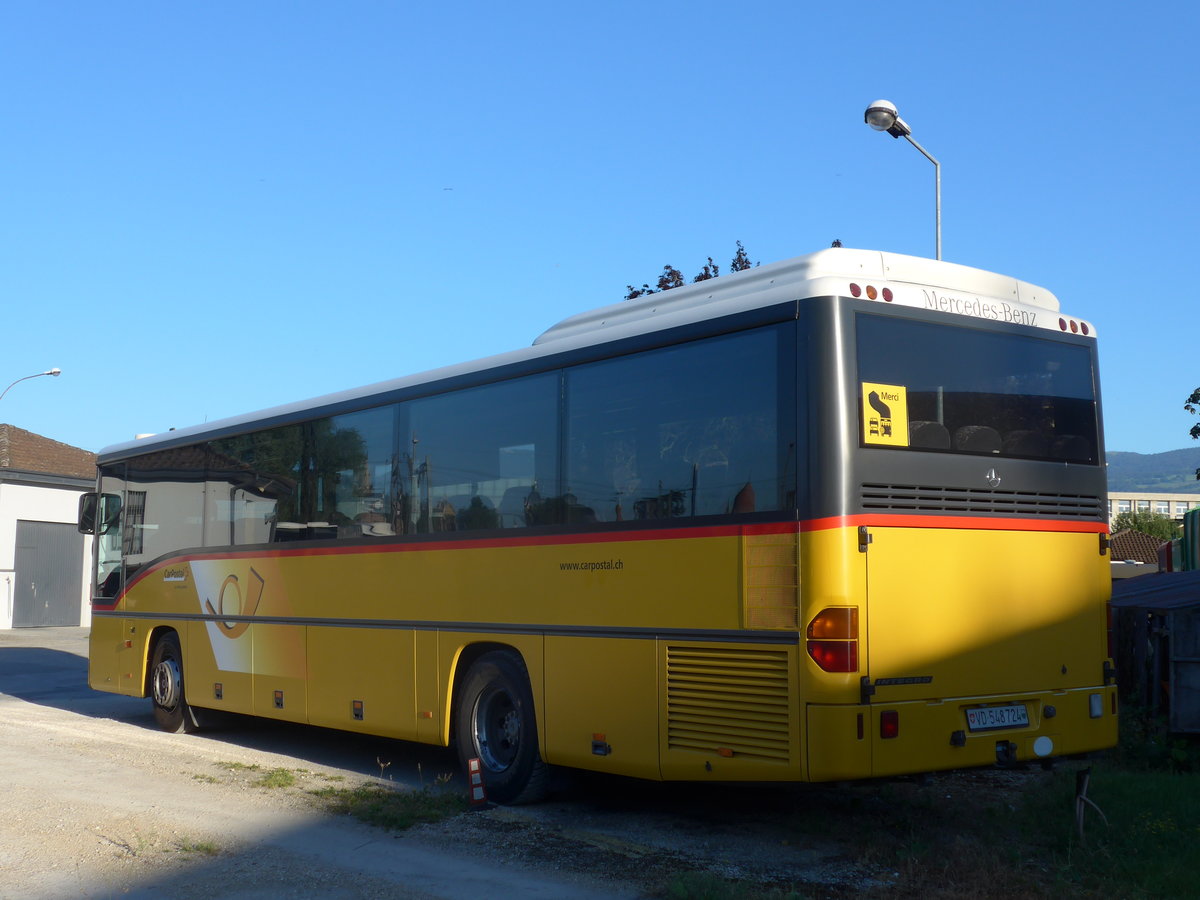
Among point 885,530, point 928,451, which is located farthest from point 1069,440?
point 885,530

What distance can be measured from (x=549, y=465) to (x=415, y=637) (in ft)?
7.25

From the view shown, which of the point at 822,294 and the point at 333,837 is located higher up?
the point at 822,294

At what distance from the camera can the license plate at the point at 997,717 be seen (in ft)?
24.7

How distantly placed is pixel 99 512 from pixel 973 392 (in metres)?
11.6

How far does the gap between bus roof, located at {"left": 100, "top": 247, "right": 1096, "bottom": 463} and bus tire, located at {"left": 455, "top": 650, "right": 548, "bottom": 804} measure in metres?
2.38

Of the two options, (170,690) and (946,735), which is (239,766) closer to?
(170,690)

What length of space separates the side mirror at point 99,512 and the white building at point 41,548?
74.1 feet

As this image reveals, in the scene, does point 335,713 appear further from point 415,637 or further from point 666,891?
point 666,891

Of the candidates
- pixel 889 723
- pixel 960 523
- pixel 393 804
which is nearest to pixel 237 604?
pixel 393 804

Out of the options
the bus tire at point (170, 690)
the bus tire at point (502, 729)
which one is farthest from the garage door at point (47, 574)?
the bus tire at point (502, 729)

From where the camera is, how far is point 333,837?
320 inches

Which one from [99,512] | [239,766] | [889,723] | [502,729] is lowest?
[239,766]

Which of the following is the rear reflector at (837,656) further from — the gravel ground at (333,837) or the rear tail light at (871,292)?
the rear tail light at (871,292)

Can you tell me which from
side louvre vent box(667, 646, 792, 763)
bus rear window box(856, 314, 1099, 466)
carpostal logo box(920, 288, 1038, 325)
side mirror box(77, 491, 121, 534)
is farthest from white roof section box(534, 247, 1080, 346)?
side mirror box(77, 491, 121, 534)
